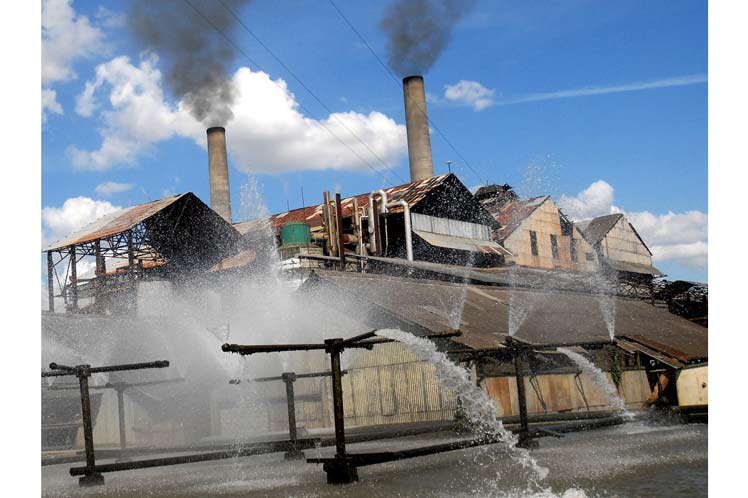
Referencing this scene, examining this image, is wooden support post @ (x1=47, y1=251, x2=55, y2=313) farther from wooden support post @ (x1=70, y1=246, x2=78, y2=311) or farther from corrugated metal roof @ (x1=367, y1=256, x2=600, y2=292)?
corrugated metal roof @ (x1=367, y1=256, x2=600, y2=292)

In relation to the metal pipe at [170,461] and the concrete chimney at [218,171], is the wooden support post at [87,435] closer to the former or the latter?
the metal pipe at [170,461]

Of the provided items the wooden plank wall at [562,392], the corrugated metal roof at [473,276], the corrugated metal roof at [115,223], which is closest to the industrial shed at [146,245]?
the corrugated metal roof at [115,223]

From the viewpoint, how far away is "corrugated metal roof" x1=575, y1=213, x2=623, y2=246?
56244 mm

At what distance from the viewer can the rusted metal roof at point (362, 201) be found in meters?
39.5

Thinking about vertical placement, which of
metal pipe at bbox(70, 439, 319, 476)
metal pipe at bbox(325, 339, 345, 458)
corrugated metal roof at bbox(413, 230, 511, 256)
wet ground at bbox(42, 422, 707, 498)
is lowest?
wet ground at bbox(42, 422, 707, 498)

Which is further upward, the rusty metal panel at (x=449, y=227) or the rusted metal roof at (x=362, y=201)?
the rusted metal roof at (x=362, y=201)

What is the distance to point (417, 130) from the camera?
46125 mm

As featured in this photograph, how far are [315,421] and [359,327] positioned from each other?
3.59m

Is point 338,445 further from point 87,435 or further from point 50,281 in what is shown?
point 50,281

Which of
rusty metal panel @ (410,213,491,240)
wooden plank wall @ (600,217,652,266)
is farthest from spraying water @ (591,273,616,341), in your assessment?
wooden plank wall @ (600,217,652,266)

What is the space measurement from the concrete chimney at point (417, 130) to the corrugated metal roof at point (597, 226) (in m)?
17.0

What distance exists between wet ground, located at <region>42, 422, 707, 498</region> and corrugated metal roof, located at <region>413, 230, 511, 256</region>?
2538cm

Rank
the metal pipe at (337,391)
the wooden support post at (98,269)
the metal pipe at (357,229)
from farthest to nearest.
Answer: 1. the metal pipe at (357,229)
2. the wooden support post at (98,269)
3. the metal pipe at (337,391)

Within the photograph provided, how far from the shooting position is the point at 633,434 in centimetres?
1284
